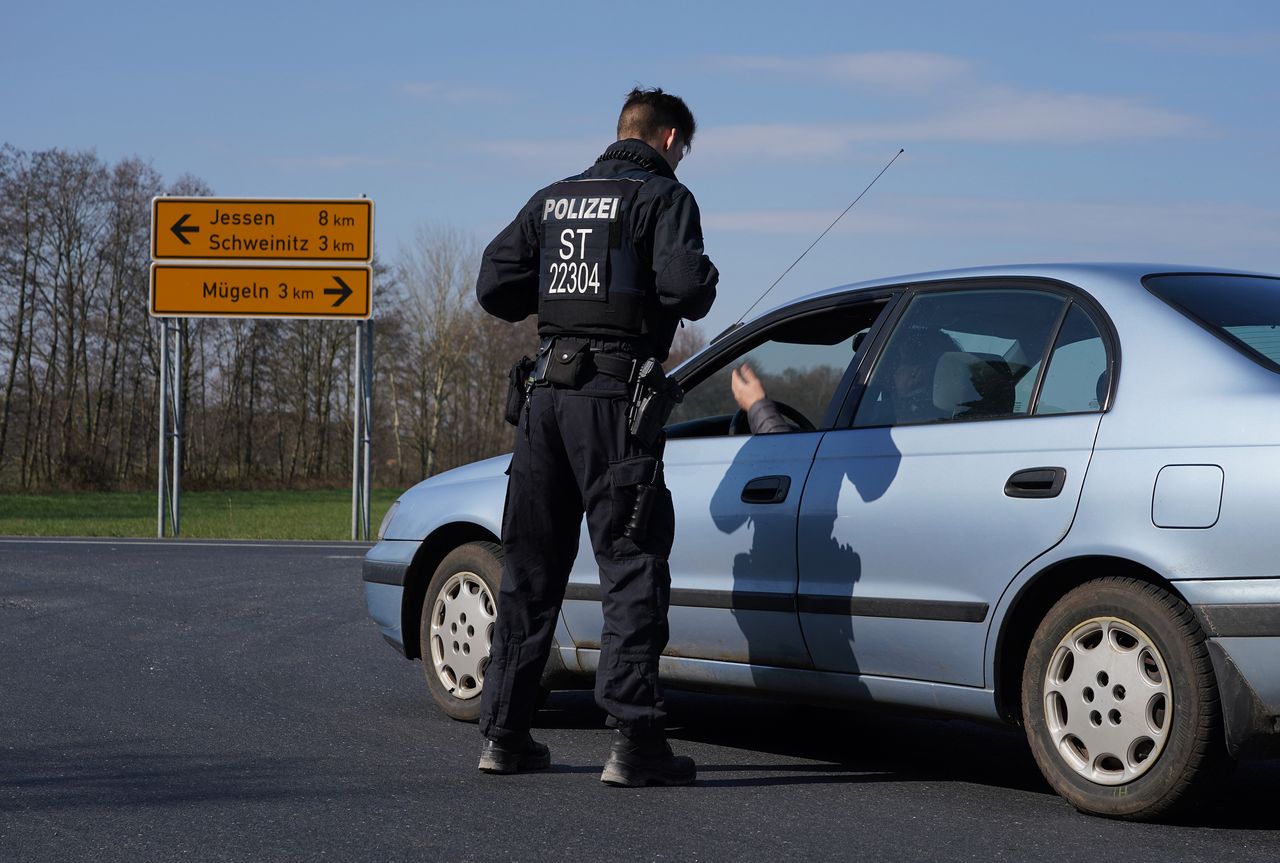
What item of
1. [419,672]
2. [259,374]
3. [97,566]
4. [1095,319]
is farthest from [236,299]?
[259,374]

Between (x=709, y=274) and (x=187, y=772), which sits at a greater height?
(x=709, y=274)

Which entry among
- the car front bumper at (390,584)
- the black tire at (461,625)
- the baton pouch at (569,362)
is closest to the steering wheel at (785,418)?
the baton pouch at (569,362)

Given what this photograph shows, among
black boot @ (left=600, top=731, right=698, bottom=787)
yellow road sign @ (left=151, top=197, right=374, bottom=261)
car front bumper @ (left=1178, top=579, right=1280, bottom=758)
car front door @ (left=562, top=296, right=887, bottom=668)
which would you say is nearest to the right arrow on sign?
yellow road sign @ (left=151, top=197, right=374, bottom=261)

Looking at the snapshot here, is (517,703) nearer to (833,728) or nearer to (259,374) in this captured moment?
A: (833,728)

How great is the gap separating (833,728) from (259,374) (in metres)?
57.9

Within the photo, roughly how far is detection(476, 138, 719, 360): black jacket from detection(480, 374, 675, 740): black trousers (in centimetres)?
32

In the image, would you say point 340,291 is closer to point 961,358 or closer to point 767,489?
point 767,489

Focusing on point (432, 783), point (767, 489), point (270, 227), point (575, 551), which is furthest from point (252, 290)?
point (432, 783)

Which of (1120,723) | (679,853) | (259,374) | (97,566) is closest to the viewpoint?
(679,853)

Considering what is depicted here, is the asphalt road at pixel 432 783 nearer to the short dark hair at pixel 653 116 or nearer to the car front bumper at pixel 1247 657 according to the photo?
the car front bumper at pixel 1247 657

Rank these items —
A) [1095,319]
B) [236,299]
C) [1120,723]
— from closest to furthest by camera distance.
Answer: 1. [1120,723]
2. [1095,319]
3. [236,299]

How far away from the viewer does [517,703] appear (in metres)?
5.03

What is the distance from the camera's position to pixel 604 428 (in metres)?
4.83

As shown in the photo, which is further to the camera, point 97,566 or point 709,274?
point 97,566
